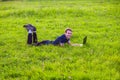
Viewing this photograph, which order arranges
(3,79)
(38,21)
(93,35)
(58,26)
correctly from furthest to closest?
(38,21), (58,26), (93,35), (3,79)

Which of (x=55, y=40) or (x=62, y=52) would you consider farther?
(x=55, y=40)

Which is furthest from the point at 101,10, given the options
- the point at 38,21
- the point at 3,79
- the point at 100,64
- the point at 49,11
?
the point at 3,79

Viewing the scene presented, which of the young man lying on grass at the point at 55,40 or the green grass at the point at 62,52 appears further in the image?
the young man lying on grass at the point at 55,40

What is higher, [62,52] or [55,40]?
[55,40]

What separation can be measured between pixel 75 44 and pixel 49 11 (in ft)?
36.7

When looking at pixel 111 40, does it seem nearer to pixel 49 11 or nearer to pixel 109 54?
pixel 109 54

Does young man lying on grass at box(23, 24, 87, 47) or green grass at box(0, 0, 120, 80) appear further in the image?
young man lying on grass at box(23, 24, 87, 47)

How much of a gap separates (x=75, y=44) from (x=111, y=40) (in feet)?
7.53

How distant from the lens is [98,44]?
45.6 feet

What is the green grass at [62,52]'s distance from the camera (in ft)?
31.4

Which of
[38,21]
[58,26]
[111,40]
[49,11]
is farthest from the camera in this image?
[49,11]

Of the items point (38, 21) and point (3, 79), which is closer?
point (3, 79)

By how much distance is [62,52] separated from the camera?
12383 mm

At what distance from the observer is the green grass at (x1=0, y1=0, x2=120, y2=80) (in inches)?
377
